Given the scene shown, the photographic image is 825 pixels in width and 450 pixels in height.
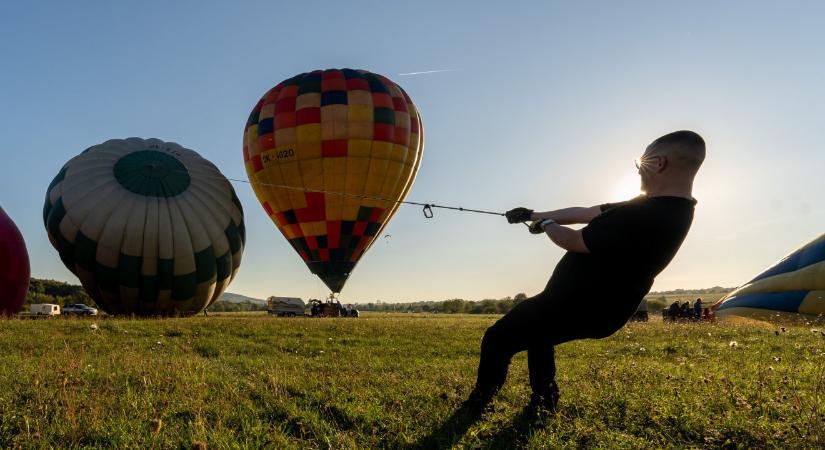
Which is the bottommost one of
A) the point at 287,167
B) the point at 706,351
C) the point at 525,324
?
the point at 706,351

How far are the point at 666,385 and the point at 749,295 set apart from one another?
1743 cm

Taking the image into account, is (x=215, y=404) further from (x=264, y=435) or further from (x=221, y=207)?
(x=221, y=207)

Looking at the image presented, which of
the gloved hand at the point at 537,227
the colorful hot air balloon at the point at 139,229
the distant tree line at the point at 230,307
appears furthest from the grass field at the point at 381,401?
the distant tree line at the point at 230,307

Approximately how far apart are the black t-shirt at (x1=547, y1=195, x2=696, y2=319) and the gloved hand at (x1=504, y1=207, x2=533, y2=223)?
0.59 metres

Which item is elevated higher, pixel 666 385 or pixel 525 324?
pixel 525 324

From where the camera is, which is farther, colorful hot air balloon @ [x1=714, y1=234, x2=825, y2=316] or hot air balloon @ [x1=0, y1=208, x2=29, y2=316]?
hot air balloon @ [x1=0, y1=208, x2=29, y2=316]

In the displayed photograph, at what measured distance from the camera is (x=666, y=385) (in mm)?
5180

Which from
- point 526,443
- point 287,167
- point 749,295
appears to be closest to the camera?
point 526,443

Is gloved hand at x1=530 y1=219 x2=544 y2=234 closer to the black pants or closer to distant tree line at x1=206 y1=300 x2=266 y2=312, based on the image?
the black pants

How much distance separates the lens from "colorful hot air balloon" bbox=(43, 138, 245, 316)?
17.5 metres

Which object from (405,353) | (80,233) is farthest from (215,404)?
(80,233)

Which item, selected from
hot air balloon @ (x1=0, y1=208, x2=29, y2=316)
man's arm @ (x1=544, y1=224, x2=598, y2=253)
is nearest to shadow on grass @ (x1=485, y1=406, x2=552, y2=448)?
man's arm @ (x1=544, y1=224, x2=598, y2=253)

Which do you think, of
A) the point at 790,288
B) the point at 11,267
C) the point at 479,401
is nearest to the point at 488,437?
the point at 479,401

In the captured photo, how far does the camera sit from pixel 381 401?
452 cm
